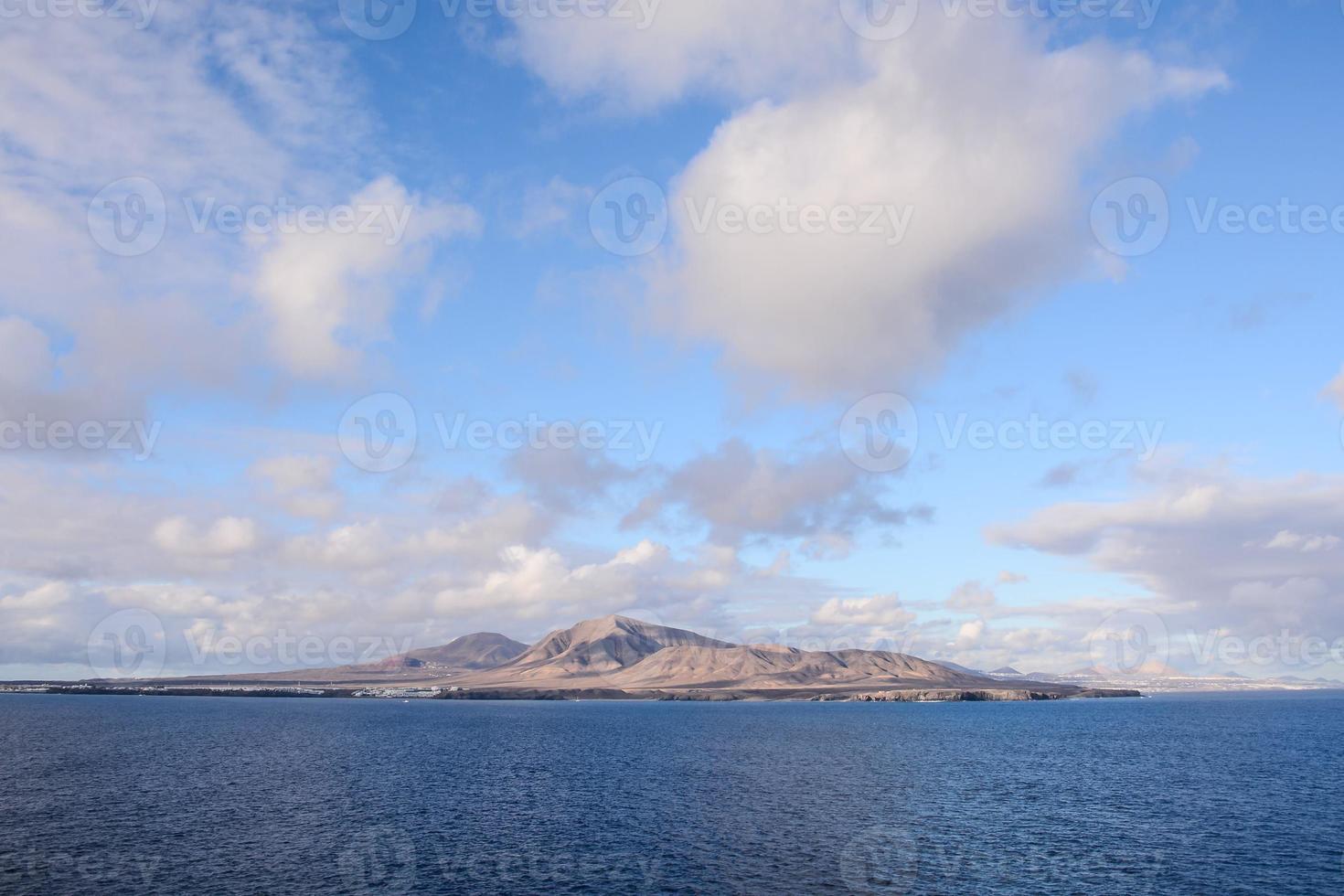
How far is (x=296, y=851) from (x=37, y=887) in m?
20.4

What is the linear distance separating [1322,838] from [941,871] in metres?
46.6

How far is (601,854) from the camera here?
7819cm

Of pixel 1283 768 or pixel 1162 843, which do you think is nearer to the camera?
pixel 1162 843

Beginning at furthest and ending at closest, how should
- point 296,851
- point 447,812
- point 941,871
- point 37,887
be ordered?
1. point 447,812
2. point 296,851
3. point 941,871
4. point 37,887

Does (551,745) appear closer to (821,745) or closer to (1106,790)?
(821,745)

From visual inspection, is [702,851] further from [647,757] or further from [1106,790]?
[647,757]

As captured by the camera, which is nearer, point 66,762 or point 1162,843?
point 1162,843

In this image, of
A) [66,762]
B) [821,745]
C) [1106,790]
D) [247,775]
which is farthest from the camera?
[821,745]

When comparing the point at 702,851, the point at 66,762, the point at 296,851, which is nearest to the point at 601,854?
the point at 702,851

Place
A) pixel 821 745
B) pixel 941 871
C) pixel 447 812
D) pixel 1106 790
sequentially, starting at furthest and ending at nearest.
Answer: pixel 821 745, pixel 1106 790, pixel 447 812, pixel 941 871

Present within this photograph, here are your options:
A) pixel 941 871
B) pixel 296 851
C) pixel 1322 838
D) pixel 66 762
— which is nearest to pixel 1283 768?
Answer: pixel 1322 838

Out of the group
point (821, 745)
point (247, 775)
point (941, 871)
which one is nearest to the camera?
point (941, 871)

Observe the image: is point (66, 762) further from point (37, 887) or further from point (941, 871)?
point (941, 871)

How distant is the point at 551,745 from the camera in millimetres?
193875
